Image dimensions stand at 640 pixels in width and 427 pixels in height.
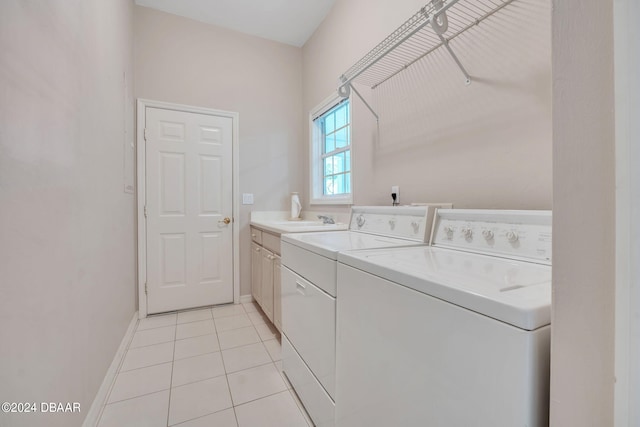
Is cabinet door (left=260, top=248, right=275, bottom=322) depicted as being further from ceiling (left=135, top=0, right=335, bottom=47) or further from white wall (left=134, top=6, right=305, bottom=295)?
ceiling (left=135, top=0, right=335, bottom=47)

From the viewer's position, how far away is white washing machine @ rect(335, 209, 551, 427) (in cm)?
48

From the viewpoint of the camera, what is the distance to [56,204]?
979 millimetres

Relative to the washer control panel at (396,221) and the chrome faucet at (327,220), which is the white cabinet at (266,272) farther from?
the washer control panel at (396,221)

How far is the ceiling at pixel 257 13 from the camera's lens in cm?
250

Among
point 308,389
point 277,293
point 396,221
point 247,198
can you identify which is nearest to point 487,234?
point 396,221

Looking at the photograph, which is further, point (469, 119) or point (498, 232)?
point (469, 119)

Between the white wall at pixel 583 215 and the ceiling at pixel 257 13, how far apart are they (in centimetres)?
276

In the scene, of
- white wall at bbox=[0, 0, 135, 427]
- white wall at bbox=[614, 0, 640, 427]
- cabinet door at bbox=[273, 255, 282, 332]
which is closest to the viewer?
white wall at bbox=[614, 0, 640, 427]

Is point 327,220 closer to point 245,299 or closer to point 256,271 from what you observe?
point 256,271

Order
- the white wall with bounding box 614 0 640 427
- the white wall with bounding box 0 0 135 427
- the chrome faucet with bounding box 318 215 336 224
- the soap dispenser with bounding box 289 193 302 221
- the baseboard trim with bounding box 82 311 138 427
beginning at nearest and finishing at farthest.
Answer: the white wall with bounding box 614 0 640 427, the white wall with bounding box 0 0 135 427, the baseboard trim with bounding box 82 311 138 427, the chrome faucet with bounding box 318 215 336 224, the soap dispenser with bounding box 289 193 302 221

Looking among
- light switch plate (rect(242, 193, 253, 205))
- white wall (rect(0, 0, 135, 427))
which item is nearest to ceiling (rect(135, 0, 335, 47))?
white wall (rect(0, 0, 135, 427))

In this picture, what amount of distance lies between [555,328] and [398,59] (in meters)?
1.64

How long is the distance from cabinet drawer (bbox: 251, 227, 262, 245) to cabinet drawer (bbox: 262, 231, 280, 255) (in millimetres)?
119

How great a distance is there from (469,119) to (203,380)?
2081 mm
